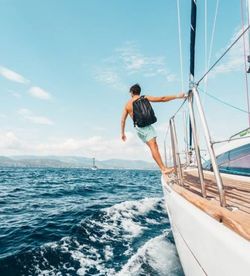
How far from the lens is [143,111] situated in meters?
4.62

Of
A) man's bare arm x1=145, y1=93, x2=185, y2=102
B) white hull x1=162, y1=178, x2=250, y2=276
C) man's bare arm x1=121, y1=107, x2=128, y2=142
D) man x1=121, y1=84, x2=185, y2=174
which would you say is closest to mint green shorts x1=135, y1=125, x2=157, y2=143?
man x1=121, y1=84, x2=185, y2=174

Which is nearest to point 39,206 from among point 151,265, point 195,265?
point 151,265

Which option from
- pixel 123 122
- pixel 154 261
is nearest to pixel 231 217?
pixel 123 122

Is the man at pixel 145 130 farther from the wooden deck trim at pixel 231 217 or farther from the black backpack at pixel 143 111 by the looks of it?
the wooden deck trim at pixel 231 217

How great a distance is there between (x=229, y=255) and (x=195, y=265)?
0.95 meters

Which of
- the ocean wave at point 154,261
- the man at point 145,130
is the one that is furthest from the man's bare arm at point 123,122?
the ocean wave at point 154,261

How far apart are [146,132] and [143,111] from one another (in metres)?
0.40

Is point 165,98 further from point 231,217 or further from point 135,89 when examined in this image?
point 231,217

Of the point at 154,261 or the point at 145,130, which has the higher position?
the point at 145,130

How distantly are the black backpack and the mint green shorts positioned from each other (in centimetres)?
16

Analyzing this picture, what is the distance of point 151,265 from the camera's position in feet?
17.3

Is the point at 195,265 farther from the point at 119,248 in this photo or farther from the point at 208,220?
the point at 119,248

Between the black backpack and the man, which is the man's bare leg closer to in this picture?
the man

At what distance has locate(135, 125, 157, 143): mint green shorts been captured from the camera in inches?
189
